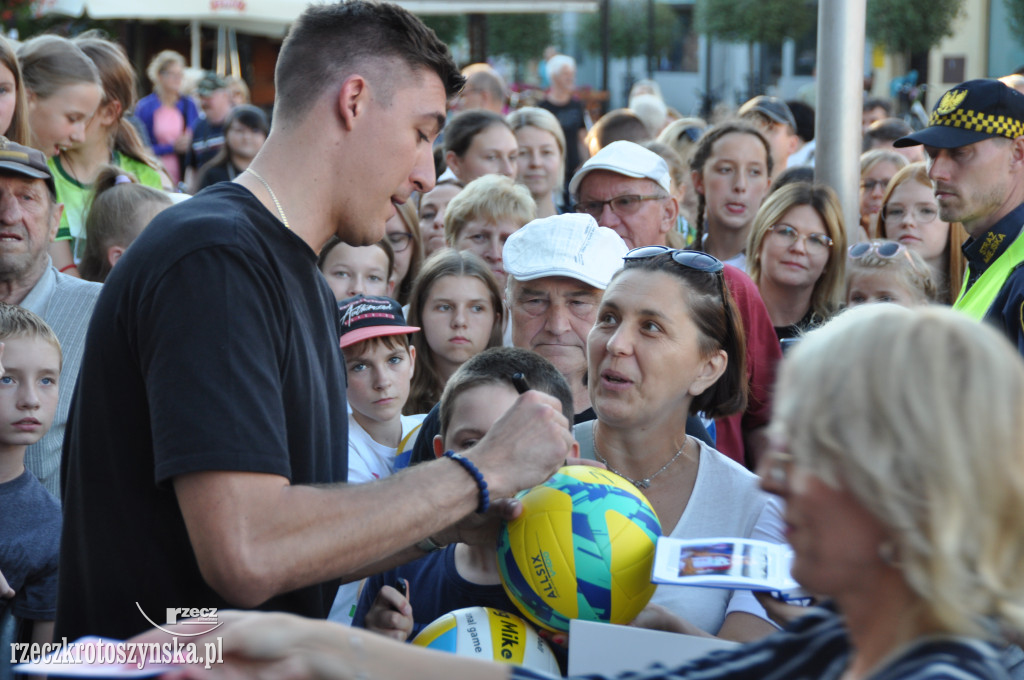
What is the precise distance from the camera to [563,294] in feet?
13.2

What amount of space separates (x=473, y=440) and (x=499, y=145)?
14.4 feet

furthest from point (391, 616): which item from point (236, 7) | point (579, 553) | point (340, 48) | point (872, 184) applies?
point (236, 7)

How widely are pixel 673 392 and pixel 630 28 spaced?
1455 inches

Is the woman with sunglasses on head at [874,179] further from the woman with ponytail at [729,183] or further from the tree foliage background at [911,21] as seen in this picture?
the tree foliage background at [911,21]

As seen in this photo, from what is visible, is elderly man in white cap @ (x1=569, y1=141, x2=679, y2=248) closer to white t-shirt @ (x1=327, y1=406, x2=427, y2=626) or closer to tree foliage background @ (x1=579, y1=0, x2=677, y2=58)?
white t-shirt @ (x1=327, y1=406, x2=427, y2=626)

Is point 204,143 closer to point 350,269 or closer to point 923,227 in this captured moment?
point 350,269

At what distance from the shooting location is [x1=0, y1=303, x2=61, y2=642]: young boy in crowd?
11.6 ft

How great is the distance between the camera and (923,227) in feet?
20.9

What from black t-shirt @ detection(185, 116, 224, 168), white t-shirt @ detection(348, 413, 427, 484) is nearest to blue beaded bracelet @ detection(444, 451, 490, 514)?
white t-shirt @ detection(348, 413, 427, 484)

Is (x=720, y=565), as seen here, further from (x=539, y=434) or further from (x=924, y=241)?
(x=924, y=241)

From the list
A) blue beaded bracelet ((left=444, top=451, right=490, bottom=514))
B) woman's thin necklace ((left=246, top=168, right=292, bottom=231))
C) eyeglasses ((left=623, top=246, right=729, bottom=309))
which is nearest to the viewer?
blue beaded bracelet ((left=444, top=451, right=490, bottom=514))

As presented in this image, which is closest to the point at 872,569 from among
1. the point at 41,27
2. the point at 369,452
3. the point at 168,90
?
the point at 369,452

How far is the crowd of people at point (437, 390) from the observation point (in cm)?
137

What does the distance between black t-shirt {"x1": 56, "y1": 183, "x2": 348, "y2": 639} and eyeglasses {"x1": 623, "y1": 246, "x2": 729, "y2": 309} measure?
1391mm
